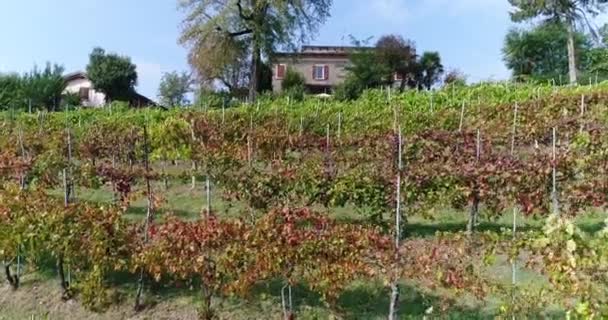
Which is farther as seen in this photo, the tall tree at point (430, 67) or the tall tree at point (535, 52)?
the tall tree at point (535, 52)

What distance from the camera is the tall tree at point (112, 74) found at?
3309cm

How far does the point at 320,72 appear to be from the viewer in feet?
154

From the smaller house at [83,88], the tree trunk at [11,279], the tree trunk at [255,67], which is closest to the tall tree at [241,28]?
the tree trunk at [255,67]

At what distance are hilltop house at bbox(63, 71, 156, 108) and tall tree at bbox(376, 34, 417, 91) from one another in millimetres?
11574

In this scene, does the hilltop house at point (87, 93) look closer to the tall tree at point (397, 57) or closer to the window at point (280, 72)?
the window at point (280, 72)

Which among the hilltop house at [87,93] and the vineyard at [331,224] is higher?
the hilltop house at [87,93]

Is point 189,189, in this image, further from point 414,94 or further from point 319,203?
point 414,94

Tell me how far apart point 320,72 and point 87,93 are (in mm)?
16421

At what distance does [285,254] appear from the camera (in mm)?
5816

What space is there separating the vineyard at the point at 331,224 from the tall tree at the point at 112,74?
19.9 m

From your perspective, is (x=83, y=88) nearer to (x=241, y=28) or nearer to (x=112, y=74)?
(x=112, y=74)

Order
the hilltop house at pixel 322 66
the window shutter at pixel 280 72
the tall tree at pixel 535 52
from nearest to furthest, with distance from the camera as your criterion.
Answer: the window shutter at pixel 280 72
the tall tree at pixel 535 52
the hilltop house at pixel 322 66

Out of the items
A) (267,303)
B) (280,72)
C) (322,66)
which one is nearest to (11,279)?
(267,303)

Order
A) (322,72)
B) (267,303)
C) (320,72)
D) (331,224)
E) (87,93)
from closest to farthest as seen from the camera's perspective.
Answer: (331,224)
(267,303)
(87,93)
(322,72)
(320,72)
